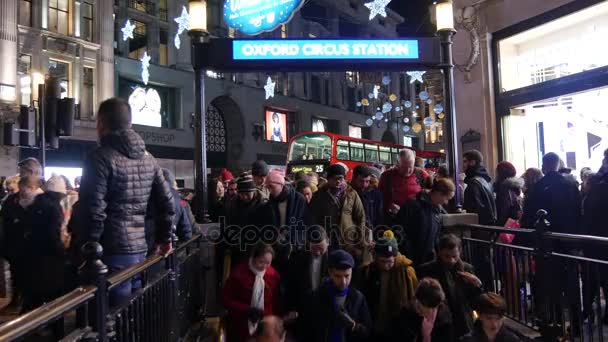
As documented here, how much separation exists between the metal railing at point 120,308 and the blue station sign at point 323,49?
9.33ft

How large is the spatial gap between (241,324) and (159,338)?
0.87m

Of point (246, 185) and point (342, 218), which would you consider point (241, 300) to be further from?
point (342, 218)

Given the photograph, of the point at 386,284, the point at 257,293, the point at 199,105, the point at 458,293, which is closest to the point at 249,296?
the point at 257,293

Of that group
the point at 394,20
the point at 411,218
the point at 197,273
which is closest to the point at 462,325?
the point at 411,218

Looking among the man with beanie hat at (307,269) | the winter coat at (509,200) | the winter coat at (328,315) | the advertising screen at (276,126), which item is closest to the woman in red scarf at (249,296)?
the man with beanie hat at (307,269)

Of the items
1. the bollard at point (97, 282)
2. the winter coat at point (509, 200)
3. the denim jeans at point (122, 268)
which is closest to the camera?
the bollard at point (97, 282)

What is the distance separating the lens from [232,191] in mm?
8148

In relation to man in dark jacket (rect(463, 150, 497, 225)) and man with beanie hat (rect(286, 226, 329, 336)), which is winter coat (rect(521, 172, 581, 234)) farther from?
man with beanie hat (rect(286, 226, 329, 336))

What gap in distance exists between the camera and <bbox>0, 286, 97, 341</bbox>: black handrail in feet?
5.71

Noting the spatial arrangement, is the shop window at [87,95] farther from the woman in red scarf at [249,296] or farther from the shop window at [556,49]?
the woman in red scarf at [249,296]

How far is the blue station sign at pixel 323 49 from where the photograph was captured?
654 centimetres

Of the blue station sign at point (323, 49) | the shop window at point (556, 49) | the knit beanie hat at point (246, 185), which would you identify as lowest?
the knit beanie hat at point (246, 185)

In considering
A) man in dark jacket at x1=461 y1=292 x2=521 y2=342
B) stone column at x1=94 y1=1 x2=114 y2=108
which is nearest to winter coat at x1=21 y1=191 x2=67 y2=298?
man in dark jacket at x1=461 y1=292 x2=521 y2=342

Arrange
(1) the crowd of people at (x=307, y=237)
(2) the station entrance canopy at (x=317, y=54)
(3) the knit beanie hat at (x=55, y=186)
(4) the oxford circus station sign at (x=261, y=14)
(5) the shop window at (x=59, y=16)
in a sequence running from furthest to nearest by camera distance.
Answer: (5) the shop window at (x=59, y=16), (4) the oxford circus station sign at (x=261, y=14), (2) the station entrance canopy at (x=317, y=54), (3) the knit beanie hat at (x=55, y=186), (1) the crowd of people at (x=307, y=237)
